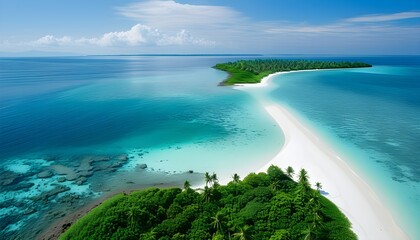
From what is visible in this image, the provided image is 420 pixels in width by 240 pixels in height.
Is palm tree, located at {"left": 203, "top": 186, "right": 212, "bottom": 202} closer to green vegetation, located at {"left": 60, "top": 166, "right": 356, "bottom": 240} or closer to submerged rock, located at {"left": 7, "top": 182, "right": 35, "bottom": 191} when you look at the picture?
green vegetation, located at {"left": 60, "top": 166, "right": 356, "bottom": 240}

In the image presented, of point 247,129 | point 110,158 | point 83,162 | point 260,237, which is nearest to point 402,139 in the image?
point 247,129

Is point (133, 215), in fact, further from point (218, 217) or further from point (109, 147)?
point (109, 147)

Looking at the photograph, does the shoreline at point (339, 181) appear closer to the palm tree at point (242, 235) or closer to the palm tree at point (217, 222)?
the palm tree at point (242, 235)

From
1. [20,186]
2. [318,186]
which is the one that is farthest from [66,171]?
[318,186]

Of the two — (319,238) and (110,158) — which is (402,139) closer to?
(319,238)

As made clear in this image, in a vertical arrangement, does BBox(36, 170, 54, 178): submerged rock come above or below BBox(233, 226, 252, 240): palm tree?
below

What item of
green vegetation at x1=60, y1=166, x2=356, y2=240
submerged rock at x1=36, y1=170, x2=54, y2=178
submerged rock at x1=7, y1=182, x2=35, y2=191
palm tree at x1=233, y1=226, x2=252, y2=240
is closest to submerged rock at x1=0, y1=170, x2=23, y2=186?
submerged rock at x1=7, y1=182, x2=35, y2=191

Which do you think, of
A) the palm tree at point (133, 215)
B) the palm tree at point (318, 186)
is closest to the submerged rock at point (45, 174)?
the palm tree at point (133, 215)
